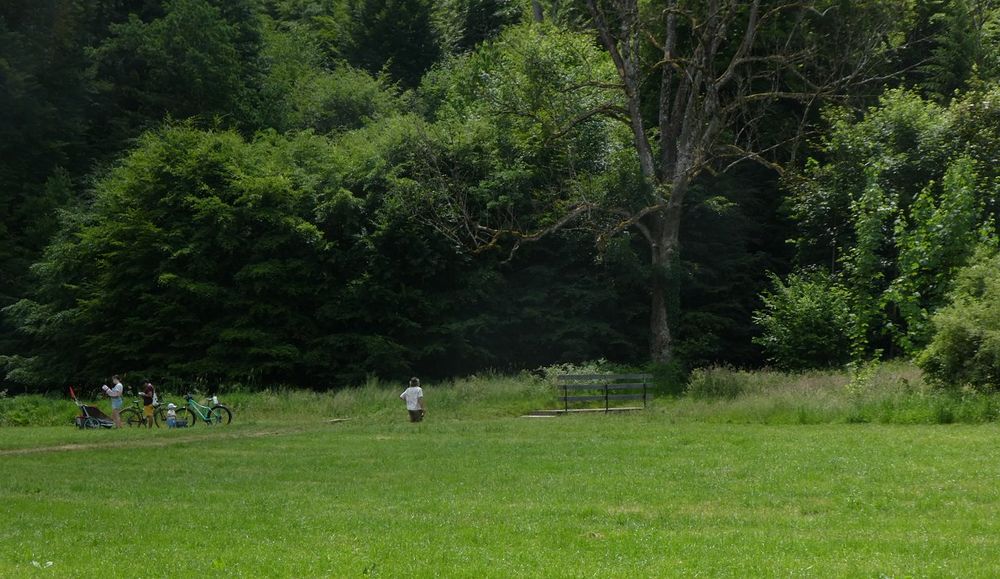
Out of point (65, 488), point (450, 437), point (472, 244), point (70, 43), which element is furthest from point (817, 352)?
point (70, 43)

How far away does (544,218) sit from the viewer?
38.5 m

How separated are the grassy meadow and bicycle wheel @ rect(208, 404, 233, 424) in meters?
3.71

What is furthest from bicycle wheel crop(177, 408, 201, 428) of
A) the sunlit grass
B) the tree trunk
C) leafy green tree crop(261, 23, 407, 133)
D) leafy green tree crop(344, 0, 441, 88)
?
leafy green tree crop(344, 0, 441, 88)

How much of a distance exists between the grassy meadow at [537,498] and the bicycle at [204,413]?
3641 mm

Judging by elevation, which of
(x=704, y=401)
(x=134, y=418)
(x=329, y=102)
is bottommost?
(x=134, y=418)

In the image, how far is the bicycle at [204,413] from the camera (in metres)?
27.8

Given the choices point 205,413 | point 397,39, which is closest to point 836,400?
point 205,413

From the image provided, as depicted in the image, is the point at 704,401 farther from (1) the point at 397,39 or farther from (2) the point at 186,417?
(1) the point at 397,39

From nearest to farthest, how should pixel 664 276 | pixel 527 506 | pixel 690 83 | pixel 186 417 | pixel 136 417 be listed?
pixel 527 506 → pixel 186 417 → pixel 136 417 → pixel 664 276 → pixel 690 83

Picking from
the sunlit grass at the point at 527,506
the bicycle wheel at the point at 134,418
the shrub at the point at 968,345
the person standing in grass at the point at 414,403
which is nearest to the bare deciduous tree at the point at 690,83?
the person standing in grass at the point at 414,403

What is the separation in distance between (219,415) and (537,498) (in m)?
17.5

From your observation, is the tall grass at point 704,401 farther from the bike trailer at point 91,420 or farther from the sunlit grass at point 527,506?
the bike trailer at point 91,420

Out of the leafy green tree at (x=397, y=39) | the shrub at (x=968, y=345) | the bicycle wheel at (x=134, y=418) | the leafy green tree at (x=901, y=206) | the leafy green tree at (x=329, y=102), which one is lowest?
the bicycle wheel at (x=134, y=418)

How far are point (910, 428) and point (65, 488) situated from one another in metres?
14.9
